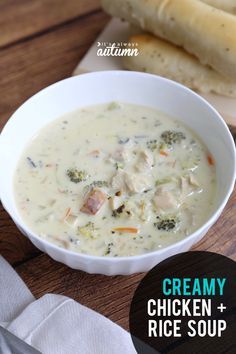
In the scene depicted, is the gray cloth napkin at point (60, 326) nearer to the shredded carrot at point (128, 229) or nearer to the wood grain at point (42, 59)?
the shredded carrot at point (128, 229)

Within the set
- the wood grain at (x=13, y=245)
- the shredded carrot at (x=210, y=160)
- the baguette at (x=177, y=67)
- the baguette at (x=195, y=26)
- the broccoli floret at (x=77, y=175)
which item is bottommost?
the wood grain at (x=13, y=245)

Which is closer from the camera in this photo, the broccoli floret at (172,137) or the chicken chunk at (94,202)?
the chicken chunk at (94,202)

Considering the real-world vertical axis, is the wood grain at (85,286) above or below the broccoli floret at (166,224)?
below

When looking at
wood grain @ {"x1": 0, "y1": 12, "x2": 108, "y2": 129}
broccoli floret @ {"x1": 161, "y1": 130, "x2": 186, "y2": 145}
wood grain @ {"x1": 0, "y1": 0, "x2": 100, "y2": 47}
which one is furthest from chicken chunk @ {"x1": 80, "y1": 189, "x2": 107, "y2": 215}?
wood grain @ {"x1": 0, "y1": 0, "x2": 100, "y2": 47}

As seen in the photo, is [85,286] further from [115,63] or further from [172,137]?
[115,63]

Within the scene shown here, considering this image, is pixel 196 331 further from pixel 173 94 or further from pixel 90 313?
pixel 173 94

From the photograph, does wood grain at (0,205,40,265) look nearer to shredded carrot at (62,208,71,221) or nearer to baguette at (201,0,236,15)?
shredded carrot at (62,208,71,221)

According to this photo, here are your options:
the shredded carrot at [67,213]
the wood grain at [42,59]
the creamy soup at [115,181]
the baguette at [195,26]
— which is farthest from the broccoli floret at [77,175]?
the baguette at [195,26]
